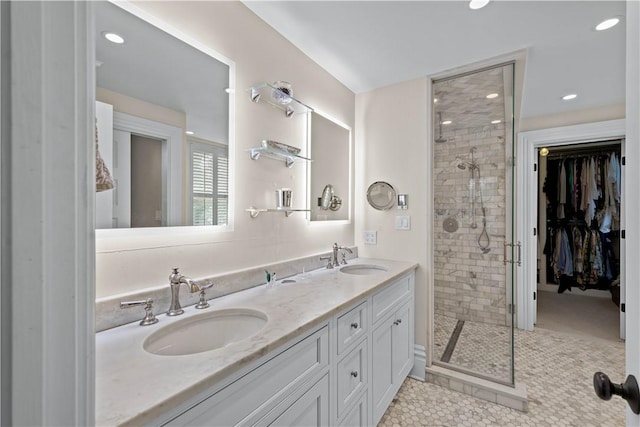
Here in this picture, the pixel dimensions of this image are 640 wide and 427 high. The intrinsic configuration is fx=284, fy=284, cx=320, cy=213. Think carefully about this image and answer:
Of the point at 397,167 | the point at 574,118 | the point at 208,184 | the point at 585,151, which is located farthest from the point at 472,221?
the point at 585,151

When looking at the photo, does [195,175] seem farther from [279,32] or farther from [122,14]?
[279,32]

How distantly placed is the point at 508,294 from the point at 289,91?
2435mm

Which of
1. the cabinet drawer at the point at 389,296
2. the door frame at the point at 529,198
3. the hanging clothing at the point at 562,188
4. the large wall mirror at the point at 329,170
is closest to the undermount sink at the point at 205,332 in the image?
the cabinet drawer at the point at 389,296

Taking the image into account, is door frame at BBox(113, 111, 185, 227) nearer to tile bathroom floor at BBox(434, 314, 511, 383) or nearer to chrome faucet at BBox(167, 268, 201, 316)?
chrome faucet at BBox(167, 268, 201, 316)

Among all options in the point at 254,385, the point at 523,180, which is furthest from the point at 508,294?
the point at 254,385

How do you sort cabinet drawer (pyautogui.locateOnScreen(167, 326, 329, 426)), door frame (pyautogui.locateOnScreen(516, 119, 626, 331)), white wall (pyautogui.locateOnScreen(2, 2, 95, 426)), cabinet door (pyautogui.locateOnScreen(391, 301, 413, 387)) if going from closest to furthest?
Answer: white wall (pyautogui.locateOnScreen(2, 2, 95, 426)) < cabinet drawer (pyautogui.locateOnScreen(167, 326, 329, 426)) < cabinet door (pyautogui.locateOnScreen(391, 301, 413, 387)) < door frame (pyautogui.locateOnScreen(516, 119, 626, 331))

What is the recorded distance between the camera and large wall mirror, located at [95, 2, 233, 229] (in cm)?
107

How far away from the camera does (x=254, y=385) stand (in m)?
0.88

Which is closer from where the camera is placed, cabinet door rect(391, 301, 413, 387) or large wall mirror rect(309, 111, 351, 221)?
cabinet door rect(391, 301, 413, 387)

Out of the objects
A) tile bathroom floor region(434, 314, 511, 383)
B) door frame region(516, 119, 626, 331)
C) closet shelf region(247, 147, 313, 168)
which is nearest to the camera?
closet shelf region(247, 147, 313, 168)

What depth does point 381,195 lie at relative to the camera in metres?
2.54

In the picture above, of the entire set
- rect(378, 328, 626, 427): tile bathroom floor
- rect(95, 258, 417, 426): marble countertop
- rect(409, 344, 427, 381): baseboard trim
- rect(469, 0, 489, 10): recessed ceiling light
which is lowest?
rect(378, 328, 626, 427): tile bathroom floor

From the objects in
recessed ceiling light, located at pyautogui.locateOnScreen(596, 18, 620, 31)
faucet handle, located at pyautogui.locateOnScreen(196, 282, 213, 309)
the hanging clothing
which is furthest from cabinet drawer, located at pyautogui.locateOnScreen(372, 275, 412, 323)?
the hanging clothing

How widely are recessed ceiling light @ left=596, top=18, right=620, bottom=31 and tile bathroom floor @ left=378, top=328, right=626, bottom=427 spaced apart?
2.44 meters
